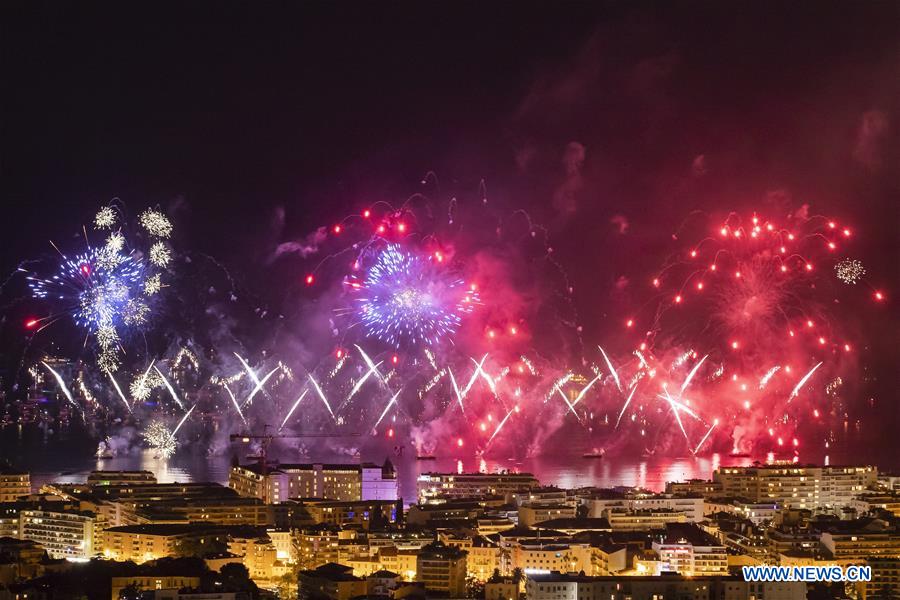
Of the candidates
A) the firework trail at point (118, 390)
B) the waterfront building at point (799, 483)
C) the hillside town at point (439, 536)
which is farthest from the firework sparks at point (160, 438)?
the waterfront building at point (799, 483)

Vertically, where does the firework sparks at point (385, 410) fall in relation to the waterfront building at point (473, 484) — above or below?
above

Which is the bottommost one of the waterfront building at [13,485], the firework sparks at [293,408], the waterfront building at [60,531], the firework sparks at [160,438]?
the waterfront building at [60,531]

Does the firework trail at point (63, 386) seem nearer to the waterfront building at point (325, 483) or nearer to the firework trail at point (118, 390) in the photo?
the firework trail at point (118, 390)

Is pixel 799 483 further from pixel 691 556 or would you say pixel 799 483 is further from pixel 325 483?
pixel 691 556

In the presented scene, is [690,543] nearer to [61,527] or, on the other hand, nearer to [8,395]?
[61,527]

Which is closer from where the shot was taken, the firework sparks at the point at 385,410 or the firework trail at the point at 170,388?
the firework trail at the point at 170,388

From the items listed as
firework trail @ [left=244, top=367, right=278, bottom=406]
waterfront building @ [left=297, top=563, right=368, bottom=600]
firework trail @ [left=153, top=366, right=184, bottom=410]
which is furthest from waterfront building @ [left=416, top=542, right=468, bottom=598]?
firework trail @ [left=153, top=366, right=184, bottom=410]

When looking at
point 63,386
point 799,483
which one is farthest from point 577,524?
point 63,386

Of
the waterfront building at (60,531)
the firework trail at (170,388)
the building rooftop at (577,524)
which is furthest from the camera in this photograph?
the firework trail at (170,388)
